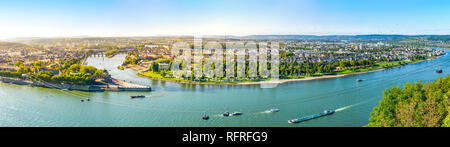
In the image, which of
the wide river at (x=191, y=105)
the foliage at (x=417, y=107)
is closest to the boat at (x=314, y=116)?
the wide river at (x=191, y=105)

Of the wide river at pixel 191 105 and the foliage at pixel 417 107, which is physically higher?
the foliage at pixel 417 107

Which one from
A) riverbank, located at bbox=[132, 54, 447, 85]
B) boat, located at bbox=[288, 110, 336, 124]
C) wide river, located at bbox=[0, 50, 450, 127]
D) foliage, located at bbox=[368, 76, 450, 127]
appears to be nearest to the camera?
foliage, located at bbox=[368, 76, 450, 127]

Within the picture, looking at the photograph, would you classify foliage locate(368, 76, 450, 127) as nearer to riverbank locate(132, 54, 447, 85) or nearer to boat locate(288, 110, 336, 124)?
boat locate(288, 110, 336, 124)

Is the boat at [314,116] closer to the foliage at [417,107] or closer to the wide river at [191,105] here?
the wide river at [191,105]

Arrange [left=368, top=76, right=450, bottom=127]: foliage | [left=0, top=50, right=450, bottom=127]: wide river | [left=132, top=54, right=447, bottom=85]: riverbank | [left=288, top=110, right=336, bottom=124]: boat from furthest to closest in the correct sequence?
[left=132, top=54, right=447, bottom=85]: riverbank, [left=0, top=50, right=450, bottom=127]: wide river, [left=288, top=110, right=336, bottom=124]: boat, [left=368, top=76, right=450, bottom=127]: foliage

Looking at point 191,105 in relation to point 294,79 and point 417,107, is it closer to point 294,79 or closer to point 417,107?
point 417,107

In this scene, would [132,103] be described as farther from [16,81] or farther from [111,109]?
[16,81]

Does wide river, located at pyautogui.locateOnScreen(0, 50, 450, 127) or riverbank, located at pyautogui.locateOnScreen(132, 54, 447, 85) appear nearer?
wide river, located at pyautogui.locateOnScreen(0, 50, 450, 127)

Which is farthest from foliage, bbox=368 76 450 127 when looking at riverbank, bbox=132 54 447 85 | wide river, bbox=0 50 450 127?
riverbank, bbox=132 54 447 85
